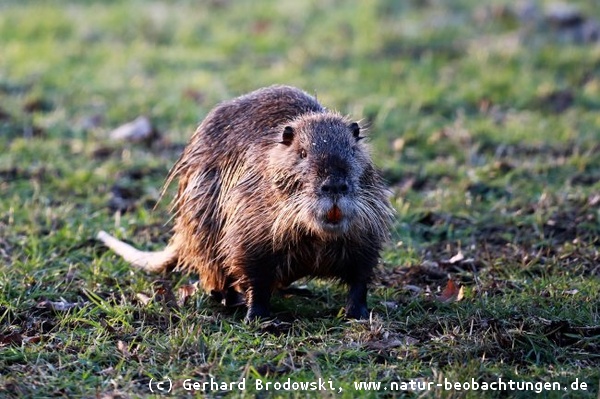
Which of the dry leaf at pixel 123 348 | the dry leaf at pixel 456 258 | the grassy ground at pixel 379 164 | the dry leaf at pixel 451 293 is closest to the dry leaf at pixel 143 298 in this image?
the grassy ground at pixel 379 164

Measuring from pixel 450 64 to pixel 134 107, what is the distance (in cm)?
243

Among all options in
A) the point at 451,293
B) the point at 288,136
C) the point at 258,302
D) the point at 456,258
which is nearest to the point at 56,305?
the point at 258,302

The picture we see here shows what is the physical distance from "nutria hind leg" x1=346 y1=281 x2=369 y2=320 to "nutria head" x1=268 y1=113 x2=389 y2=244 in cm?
21

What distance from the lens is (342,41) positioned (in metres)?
8.34

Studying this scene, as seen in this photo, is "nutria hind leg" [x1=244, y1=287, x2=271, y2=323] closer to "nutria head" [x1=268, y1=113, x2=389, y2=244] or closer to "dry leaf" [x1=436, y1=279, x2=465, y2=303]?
"nutria head" [x1=268, y1=113, x2=389, y2=244]

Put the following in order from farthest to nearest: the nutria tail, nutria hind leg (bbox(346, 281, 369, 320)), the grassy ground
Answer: the nutria tail
nutria hind leg (bbox(346, 281, 369, 320))
the grassy ground

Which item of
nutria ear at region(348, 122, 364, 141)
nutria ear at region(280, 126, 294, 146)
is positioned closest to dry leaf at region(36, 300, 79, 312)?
nutria ear at region(280, 126, 294, 146)

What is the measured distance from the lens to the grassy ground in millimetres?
3320

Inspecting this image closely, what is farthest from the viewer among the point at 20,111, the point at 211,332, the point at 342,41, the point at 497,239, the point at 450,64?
the point at 342,41

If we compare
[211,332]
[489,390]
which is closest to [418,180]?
[211,332]

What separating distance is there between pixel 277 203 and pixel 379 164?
2.11 metres

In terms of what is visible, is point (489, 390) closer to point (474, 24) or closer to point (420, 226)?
point (420, 226)

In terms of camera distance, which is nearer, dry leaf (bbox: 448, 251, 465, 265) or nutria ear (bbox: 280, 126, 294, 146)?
nutria ear (bbox: 280, 126, 294, 146)

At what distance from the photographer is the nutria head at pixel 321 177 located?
3477 millimetres
